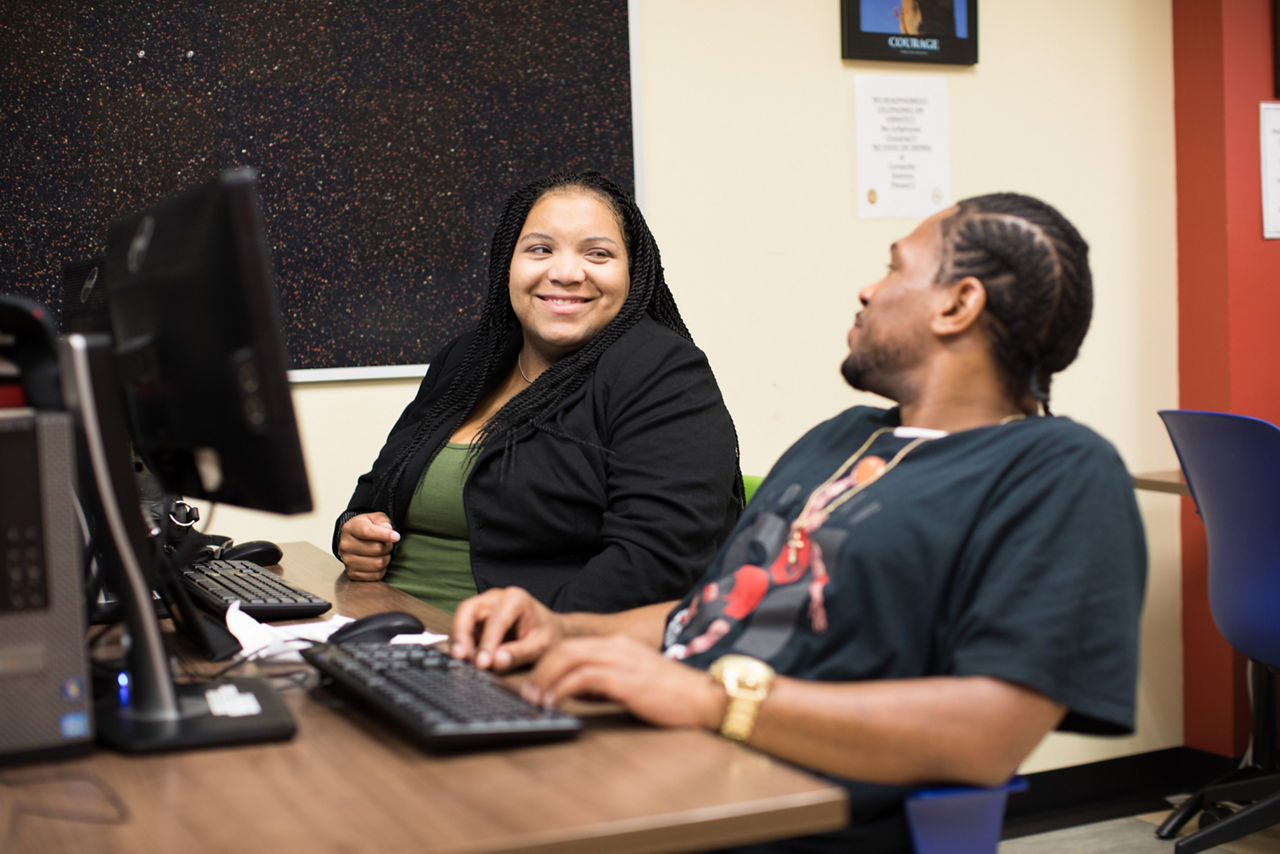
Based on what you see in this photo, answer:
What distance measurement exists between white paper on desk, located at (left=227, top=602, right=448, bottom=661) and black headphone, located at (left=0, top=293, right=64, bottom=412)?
0.41 metres

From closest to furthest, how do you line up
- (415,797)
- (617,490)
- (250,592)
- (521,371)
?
(415,797)
(250,592)
(617,490)
(521,371)

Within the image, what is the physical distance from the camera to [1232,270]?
9.97 ft

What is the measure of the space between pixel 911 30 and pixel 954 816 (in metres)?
2.30

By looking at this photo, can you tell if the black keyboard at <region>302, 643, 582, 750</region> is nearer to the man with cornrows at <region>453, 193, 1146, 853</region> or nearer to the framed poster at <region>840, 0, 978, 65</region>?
the man with cornrows at <region>453, 193, 1146, 853</region>

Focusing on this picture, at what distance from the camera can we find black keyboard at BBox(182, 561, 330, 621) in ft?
4.92

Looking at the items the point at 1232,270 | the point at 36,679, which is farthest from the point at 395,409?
the point at 1232,270

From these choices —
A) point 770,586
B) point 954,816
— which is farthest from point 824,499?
point 954,816

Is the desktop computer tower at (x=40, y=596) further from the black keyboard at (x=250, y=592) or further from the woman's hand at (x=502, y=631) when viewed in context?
the black keyboard at (x=250, y=592)

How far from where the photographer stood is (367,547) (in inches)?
72.5

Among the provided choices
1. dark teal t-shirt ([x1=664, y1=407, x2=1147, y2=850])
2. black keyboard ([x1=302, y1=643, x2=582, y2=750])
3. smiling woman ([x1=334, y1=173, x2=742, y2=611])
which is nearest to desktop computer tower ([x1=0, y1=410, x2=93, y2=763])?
black keyboard ([x1=302, y1=643, x2=582, y2=750])

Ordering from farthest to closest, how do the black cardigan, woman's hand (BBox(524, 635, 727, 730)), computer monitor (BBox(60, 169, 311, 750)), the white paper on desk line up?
1. the black cardigan
2. the white paper on desk
3. woman's hand (BBox(524, 635, 727, 730))
4. computer monitor (BBox(60, 169, 311, 750))

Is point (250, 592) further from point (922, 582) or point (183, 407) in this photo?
point (922, 582)

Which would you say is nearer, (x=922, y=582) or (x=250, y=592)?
(x=922, y=582)

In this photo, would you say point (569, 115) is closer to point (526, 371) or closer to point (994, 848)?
point (526, 371)
